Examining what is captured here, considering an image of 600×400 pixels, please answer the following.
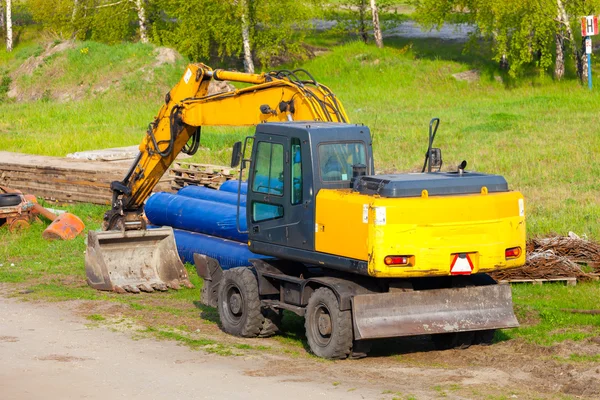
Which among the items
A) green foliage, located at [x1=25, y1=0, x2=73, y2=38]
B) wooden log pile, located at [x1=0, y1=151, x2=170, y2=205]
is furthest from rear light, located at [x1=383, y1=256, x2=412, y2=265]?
green foliage, located at [x1=25, y1=0, x2=73, y2=38]

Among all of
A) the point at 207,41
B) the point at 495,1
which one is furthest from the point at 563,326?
the point at 207,41

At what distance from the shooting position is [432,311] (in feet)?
37.7

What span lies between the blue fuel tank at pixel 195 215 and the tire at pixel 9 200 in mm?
3344

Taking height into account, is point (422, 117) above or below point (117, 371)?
above

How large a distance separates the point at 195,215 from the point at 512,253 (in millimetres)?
7312

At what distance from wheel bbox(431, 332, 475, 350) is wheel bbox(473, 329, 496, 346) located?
7 centimetres

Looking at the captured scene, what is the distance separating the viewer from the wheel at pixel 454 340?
12172 mm

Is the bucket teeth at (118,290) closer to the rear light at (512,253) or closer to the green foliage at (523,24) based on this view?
the rear light at (512,253)

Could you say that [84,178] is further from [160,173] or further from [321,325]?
[321,325]

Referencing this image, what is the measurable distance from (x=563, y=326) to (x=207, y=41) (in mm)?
34591

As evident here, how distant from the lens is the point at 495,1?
39469 mm

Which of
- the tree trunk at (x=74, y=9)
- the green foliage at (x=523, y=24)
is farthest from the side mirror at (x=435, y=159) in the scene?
the tree trunk at (x=74, y=9)

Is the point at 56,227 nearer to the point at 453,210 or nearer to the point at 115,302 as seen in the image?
the point at 115,302

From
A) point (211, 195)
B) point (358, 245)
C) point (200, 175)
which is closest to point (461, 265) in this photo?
point (358, 245)
